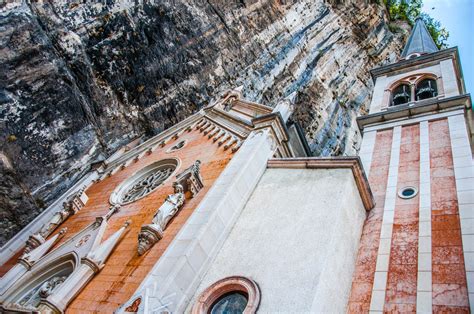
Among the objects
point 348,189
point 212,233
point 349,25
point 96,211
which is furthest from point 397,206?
point 349,25

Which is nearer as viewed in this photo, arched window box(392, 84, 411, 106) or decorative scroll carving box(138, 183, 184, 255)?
decorative scroll carving box(138, 183, 184, 255)

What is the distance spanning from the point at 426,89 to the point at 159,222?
12849mm

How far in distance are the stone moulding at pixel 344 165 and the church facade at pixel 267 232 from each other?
0.03 meters

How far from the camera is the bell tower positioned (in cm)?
764

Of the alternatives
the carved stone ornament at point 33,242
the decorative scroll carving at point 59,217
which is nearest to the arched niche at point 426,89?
the decorative scroll carving at point 59,217

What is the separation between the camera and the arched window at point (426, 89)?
15.9 meters

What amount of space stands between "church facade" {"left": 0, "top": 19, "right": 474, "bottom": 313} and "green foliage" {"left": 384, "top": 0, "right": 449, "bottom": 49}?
91.8ft

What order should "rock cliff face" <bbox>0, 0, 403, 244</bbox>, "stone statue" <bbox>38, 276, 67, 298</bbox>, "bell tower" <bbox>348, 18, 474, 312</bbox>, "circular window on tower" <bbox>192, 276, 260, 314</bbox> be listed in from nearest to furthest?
"circular window on tower" <bbox>192, 276, 260, 314</bbox>
"bell tower" <bbox>348, 18, 474, 312</bbox>
"stone statue" <bbox>38, 276, 67, 298</bbox>
"rock cliff face" <bbox>0, 0, 403, 244</bbox>

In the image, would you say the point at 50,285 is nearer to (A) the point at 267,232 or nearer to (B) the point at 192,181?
(B) the point at 192,181

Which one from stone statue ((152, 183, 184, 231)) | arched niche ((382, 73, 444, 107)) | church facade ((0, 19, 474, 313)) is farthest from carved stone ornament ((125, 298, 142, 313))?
arched niche ((382, 73, 444, 107))

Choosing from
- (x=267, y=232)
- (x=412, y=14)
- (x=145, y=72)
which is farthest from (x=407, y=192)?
(x=412, y=14)

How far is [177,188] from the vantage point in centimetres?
979

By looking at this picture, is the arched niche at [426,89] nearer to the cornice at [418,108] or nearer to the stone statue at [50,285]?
the cornice at [418,108]

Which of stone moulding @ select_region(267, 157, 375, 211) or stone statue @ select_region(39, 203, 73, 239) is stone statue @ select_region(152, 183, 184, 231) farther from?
stone statue @ select_region(39, 203, 73, 239)
